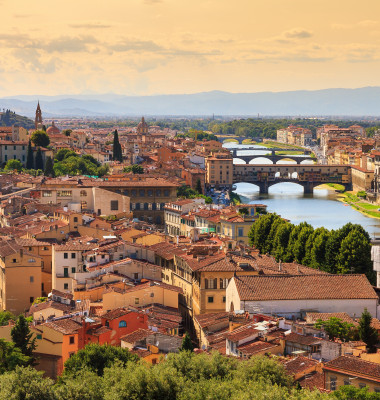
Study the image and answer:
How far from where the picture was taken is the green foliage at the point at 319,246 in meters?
23.8

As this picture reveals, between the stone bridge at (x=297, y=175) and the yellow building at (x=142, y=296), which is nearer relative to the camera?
the yellow building at (x=142, y=296)

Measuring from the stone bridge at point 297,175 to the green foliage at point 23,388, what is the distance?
58033 mm

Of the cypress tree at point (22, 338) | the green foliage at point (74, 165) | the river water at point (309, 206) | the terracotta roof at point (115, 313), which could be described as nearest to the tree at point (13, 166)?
the green foliage at point (74, 165)

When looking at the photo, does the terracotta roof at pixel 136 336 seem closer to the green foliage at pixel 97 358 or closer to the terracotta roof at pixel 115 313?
the terracotta roof at pixel 115 313

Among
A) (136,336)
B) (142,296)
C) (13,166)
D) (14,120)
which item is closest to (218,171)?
(13,166)

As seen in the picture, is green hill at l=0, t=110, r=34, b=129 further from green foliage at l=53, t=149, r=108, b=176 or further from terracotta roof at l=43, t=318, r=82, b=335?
terracotta roof at l=43, t=318, r=82, b=335

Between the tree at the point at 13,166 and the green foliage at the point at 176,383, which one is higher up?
the green foliage at the point at 176,383

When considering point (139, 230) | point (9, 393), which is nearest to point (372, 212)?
point (139, 230)

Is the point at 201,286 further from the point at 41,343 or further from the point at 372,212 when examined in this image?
the point at 372,212

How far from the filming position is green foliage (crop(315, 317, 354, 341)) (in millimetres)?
14773

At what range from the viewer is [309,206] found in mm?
57125

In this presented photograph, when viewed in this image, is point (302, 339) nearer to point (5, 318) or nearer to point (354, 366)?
point (354, 366)

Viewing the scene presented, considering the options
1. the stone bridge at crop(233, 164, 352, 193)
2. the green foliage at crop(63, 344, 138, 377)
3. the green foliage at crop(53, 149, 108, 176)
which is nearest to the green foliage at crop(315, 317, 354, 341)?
the green foliage at crop(63, 344, 138, 377)

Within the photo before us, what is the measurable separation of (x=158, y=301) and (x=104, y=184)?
18.2 metres
